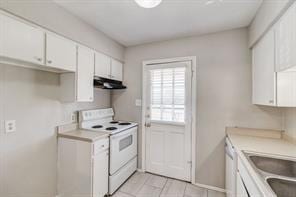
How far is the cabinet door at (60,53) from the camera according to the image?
1.63m

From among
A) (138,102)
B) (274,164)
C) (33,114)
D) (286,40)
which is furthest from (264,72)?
(33,114)

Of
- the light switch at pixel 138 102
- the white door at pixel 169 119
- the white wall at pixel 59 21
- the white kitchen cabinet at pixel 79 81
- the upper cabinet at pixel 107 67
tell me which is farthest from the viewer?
the light switch at pixel 138 102

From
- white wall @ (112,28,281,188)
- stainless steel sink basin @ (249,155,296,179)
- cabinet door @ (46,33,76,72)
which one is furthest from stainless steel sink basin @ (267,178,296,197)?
cabinet door @ (46,33,76,72)

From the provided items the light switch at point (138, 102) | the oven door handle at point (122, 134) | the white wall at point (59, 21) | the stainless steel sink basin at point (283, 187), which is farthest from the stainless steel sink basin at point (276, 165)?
the white wall at point (59, 21)

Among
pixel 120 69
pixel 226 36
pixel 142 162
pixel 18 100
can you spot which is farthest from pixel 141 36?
pixel 142 162

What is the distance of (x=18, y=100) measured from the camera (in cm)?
159

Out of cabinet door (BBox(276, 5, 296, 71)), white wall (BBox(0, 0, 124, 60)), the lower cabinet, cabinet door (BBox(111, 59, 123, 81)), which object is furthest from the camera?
cabinet door (BBox(111, 59, 123, 81))

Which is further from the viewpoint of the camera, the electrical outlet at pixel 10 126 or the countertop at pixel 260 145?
the electrical outlet at pixel 10 126

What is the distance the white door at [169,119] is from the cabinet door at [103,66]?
0.71 m

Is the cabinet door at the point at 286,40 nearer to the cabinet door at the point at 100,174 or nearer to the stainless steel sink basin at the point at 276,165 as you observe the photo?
the stainless steel sink basin at the point at 276,165

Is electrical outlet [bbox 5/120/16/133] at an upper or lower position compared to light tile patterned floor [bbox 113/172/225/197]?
upper

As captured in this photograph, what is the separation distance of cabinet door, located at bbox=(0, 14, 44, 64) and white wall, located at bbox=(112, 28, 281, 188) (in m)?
1.95

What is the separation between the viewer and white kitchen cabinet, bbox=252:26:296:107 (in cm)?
148

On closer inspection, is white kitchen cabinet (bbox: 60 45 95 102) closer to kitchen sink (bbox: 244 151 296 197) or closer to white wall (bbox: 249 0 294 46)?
kitchen sink (bbox: 244 151 296 197)
